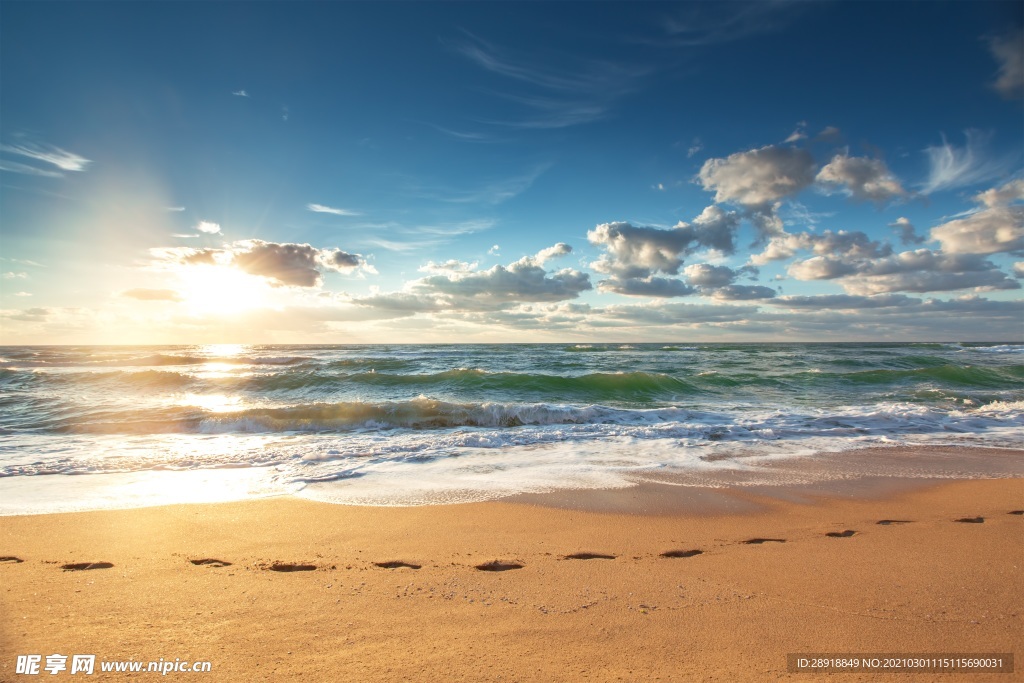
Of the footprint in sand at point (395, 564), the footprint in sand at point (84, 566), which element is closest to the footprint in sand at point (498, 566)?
the footprint in sand at point (395, 564)

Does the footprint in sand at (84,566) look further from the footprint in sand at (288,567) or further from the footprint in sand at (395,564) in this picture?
the footprint in sand at (395,564)

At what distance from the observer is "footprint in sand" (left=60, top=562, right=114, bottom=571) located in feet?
11.3

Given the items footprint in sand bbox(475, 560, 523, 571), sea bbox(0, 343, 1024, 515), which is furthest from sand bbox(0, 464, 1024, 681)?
sea bbox(0, 343, 1024, 515)

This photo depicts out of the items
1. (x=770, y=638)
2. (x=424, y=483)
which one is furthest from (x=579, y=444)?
(x=770, y=638)

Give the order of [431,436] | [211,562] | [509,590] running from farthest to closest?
[431,436] → [211,562] → [509,590]

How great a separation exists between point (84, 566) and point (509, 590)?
3.21 metres

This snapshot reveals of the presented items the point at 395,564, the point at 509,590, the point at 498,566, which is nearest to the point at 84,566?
the point at 395,564

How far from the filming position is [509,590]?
3088 millimetres

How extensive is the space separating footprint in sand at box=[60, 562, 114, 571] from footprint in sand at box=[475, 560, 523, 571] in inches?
110

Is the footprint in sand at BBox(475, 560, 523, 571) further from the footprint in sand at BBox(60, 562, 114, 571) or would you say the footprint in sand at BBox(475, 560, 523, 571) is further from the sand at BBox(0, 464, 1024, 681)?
the footprint in sand at BBox(60, 562, 114, 571)

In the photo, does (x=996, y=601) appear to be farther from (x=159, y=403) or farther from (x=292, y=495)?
(x=159, y=403)

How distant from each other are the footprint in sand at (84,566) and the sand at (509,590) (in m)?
0.03

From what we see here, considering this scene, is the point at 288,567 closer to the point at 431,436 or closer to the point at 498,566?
the point at 498,566

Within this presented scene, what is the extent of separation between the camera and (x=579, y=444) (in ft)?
27.7
